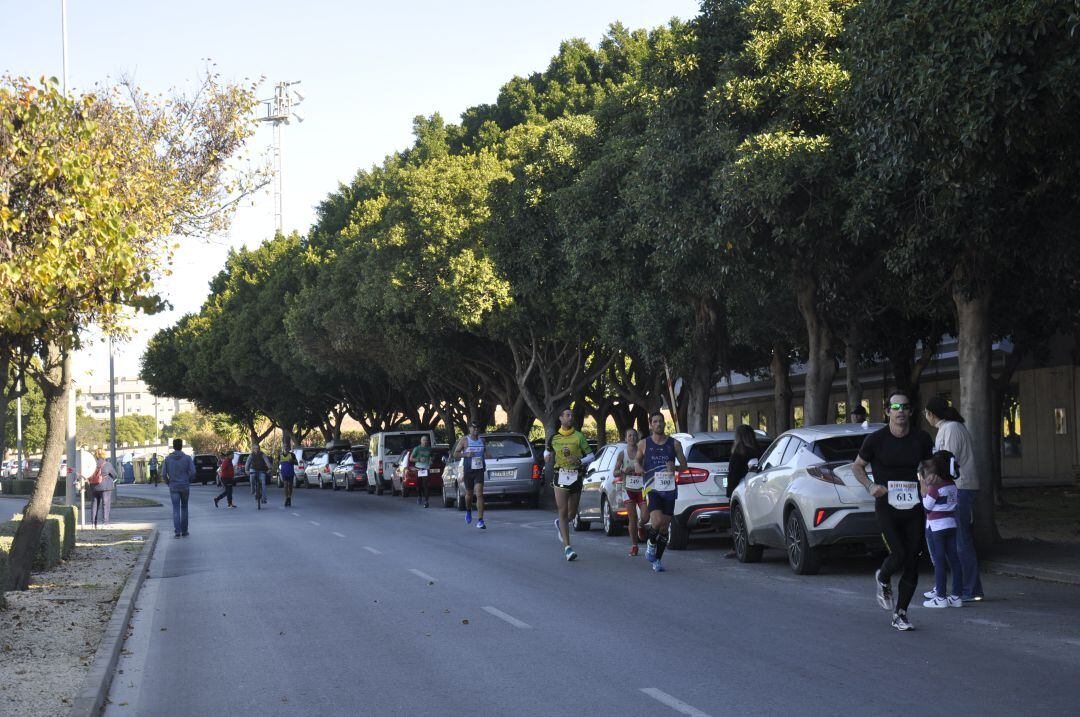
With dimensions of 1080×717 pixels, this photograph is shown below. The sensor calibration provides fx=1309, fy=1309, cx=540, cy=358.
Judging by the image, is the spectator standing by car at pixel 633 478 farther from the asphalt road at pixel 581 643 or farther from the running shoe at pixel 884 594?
the running shoe at pixel 884 594

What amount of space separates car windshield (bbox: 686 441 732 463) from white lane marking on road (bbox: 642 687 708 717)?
401 inches

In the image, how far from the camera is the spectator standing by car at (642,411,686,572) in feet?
50.4

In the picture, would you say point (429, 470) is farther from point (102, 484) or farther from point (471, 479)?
point (471, 479)

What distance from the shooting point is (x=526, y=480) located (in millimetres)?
30609

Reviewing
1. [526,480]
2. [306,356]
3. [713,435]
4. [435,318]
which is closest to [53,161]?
[713,435]

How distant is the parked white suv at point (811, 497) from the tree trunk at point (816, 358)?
6.85m

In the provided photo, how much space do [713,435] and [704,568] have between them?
3.58m

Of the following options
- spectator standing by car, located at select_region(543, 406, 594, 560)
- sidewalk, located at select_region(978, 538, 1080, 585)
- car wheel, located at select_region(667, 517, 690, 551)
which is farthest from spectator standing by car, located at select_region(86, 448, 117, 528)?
sidewalk, located at select_region(978, 538, 1080, 585)

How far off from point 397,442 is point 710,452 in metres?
28.2

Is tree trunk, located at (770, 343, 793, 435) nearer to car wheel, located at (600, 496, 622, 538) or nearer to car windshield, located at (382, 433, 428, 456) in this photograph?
car wheel, located at (600, 496, 622, 538)

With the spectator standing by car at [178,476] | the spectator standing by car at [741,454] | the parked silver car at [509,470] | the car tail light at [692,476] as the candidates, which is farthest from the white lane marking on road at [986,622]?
the parked silver car at [509,470]

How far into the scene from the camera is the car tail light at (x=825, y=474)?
45.0 feet

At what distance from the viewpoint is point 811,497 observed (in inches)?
543

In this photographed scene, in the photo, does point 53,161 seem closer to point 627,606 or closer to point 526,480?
point 627,606
